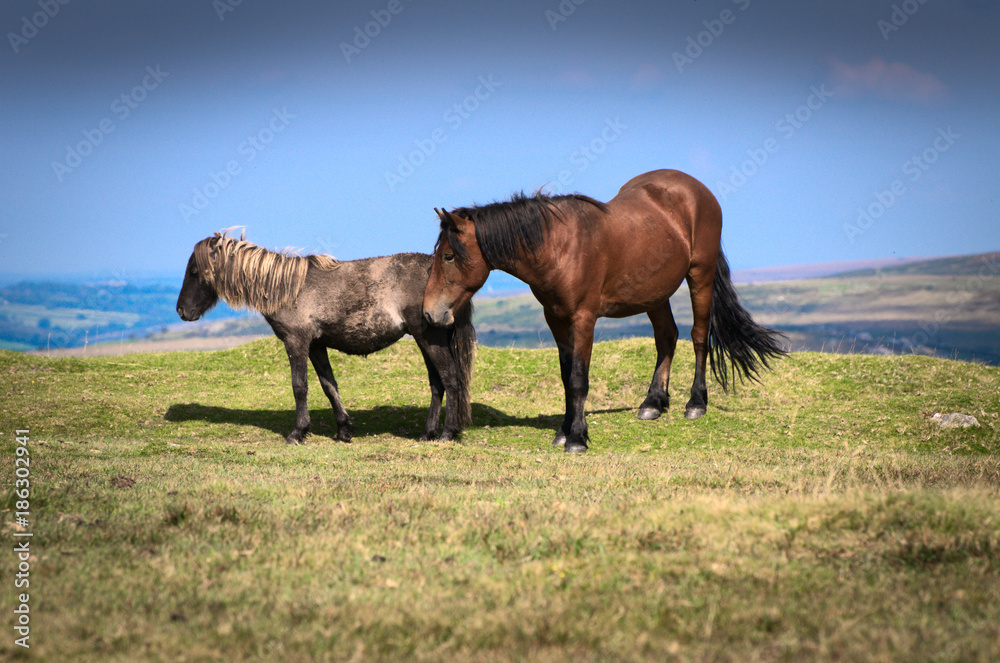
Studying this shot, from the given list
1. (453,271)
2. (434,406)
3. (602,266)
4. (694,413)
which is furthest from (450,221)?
(694,413)

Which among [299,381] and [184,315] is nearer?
[299,381]

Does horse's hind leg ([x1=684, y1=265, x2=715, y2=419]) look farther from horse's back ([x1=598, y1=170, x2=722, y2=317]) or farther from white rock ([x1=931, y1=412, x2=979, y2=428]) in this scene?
white rock ([x1=931, y1=412, x2=979, y2=428])

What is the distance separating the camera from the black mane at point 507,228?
9242 mm

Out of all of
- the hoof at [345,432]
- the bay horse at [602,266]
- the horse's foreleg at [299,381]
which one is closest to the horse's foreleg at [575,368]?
the bay horse at [602,266]

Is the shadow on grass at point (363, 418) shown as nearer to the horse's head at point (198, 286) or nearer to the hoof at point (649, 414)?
the hoof at point (649, 414)

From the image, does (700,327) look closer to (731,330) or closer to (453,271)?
(731,330)

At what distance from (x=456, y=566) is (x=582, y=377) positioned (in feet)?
17.5

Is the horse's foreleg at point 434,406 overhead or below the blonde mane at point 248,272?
below

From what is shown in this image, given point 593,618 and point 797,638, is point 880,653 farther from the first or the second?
point 593,618

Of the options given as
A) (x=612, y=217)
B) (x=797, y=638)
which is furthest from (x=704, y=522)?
(x=612, y=217)

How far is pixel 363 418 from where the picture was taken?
1236 centimetres

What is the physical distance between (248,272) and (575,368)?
15.1 feet

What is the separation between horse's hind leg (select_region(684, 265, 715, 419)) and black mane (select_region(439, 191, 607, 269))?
10.9 ft

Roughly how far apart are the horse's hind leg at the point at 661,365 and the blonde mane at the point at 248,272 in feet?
17.6
